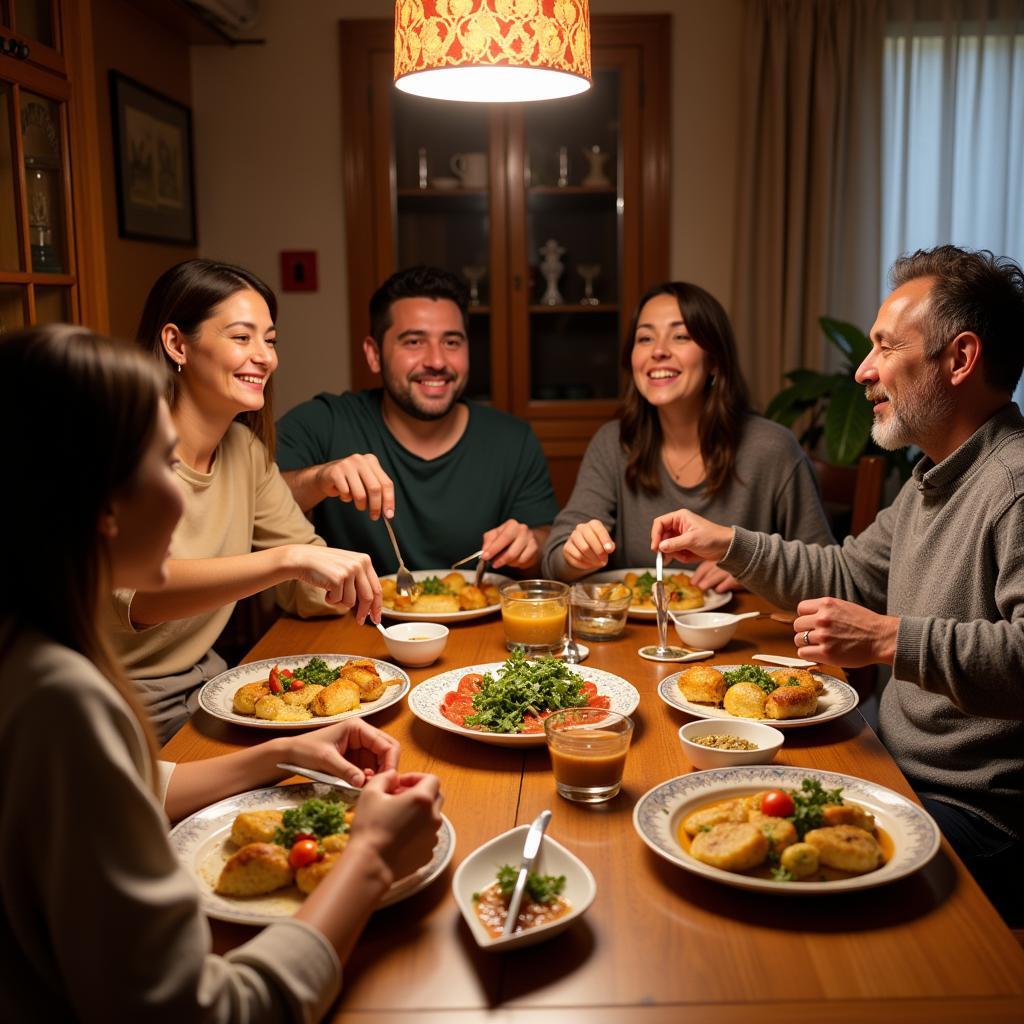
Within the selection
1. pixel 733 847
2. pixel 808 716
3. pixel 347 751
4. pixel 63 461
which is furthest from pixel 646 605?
pixel 63 461

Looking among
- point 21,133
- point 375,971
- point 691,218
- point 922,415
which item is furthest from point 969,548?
point 691,218

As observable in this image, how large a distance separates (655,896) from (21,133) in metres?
2.37

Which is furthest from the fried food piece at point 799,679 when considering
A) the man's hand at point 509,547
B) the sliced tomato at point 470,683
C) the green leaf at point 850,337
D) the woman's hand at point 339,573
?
the green leaf at point 850,337

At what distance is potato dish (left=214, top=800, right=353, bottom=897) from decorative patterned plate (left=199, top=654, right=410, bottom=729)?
0.39 meters

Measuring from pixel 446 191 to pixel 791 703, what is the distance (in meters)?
3.41

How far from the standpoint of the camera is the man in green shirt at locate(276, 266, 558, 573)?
2875 millimetres

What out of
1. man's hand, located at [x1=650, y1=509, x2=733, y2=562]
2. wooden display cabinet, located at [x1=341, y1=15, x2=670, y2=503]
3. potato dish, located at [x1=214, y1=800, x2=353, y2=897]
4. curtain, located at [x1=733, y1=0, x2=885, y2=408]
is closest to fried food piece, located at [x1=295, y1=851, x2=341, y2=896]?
potato dish, located at [x1=214, y1=800, x2=353, y2=897]

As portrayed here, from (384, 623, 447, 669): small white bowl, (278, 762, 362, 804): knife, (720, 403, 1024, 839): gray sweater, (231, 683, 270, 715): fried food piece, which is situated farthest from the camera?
(384, 623, 447, 669): small white bowl

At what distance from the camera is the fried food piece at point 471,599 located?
2254mm

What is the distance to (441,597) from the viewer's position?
2238 millimetres

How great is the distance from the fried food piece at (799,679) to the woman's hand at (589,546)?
64 cm

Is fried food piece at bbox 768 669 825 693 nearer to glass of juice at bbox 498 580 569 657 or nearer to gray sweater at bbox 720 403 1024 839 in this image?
gray sweater at bbox 720 403 1024 839

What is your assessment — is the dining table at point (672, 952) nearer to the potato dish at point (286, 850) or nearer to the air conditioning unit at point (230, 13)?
the potato dish at point (286, 850)

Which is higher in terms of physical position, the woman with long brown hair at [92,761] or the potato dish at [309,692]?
the woman with long brown hair at [92,761]
